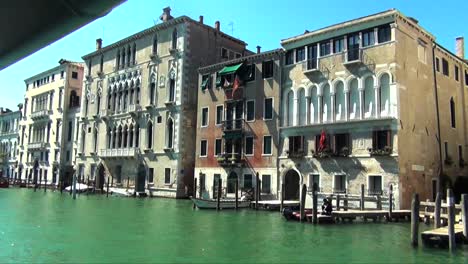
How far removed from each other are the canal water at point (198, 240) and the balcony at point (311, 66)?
934 centimetres

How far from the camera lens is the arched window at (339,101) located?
2502 centimetres

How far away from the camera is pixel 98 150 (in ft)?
138

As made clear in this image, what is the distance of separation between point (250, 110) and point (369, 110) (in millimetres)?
8330

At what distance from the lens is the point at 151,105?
120ft

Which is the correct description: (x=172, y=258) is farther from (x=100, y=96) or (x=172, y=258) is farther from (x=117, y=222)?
(x=100, y=96)

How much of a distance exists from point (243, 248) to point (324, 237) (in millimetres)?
3511

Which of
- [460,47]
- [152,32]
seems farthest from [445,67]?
[152,32]

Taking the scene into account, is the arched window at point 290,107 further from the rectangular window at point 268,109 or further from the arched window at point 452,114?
the arched window at point 452,114

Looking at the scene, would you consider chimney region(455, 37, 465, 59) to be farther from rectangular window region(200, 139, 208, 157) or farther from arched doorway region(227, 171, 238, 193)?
rectangular window region(200, 139, 208, 157)

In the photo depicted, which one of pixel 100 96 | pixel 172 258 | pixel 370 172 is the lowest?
pixel 172 258

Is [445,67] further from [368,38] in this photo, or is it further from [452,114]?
[368,38]

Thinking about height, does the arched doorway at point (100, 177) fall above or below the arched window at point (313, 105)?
below

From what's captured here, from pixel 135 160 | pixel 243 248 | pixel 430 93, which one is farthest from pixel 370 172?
pixel 135 160

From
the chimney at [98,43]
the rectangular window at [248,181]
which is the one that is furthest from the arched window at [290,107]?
the chimney at [98,43]
